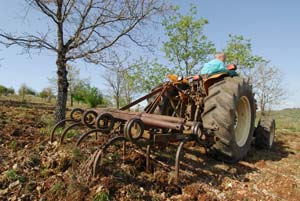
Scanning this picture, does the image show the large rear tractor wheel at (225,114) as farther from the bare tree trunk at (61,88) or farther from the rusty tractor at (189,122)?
the bare tree trunk at (61,88)

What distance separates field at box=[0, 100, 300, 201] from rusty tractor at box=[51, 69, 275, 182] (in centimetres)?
17

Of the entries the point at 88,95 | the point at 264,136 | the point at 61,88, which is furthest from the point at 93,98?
the point at 264,136

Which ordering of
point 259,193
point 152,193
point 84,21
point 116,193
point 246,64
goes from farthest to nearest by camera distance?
1. point 246,64
2. point 84,21
3. point 259,193
4. point 152,193
5. point 116,193

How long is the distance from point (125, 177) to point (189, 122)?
113cm

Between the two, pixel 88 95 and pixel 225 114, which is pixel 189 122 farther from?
pixel 88 95

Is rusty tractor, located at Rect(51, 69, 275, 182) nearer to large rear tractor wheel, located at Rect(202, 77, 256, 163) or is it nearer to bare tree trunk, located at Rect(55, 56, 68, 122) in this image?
large rear tractor wheel, located at Rect(202, 77, 256, 163)

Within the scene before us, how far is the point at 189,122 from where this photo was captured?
128 inches

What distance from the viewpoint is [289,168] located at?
414 cm

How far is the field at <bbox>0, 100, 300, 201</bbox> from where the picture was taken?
100 inches

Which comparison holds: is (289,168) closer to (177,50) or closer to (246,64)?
(177,50)

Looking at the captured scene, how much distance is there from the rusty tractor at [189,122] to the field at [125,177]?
17 centimetres

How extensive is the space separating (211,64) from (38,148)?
3.39 m

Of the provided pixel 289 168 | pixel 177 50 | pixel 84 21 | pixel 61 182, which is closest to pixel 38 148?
pixel 61 182

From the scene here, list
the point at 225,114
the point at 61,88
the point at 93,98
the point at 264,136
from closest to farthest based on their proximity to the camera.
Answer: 1. the point at 225,114
2. the point at 264,136
3. the point at 61,88
4. the point at 93,98
